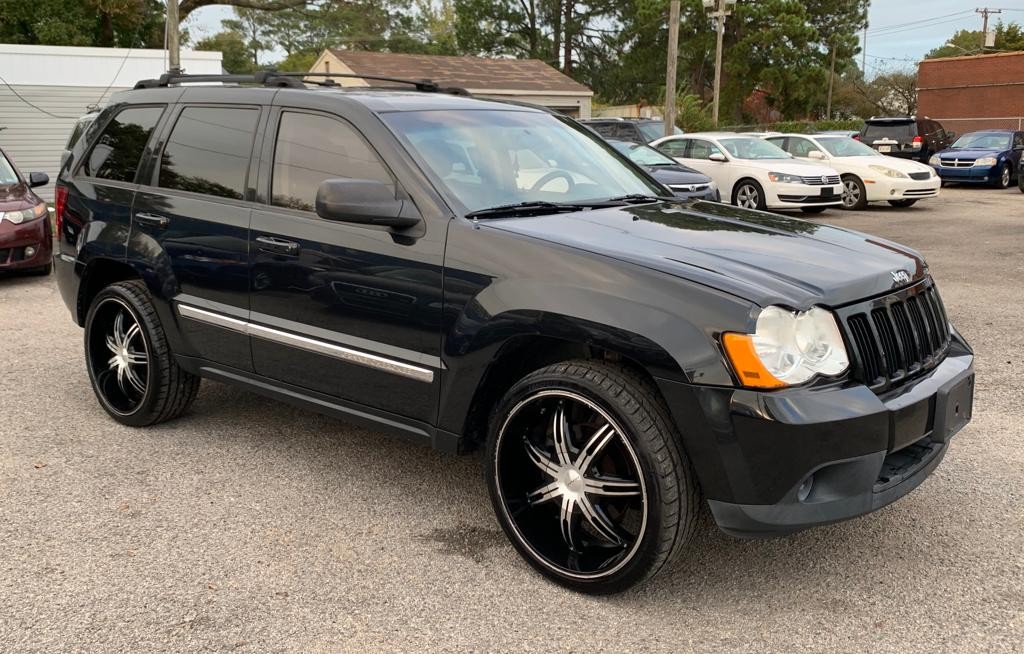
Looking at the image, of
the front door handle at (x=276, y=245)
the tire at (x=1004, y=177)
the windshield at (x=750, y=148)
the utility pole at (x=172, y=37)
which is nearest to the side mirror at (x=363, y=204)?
the front door handle at (x=276, y=245)

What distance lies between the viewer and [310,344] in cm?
406

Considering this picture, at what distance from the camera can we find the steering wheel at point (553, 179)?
4163 millimetres

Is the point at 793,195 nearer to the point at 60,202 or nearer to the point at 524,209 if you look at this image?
the point at 60,202

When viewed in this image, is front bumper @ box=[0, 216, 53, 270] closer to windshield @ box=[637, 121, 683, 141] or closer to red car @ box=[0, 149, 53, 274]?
red car @ box=[0, 149, 53, 274]

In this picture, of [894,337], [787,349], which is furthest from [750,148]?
[787,349]

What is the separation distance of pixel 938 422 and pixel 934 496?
1007 millimetres

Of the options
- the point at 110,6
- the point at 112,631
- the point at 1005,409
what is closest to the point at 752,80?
the point at 110,6

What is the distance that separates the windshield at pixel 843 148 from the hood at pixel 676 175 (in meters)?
5.38

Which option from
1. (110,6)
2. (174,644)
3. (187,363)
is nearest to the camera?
(174,644)

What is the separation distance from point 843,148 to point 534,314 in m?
17.6

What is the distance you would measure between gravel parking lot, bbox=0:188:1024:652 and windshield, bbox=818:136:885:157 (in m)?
14.8

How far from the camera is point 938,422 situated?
3289 mm

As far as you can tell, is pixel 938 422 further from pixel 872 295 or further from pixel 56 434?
pixel 56 434

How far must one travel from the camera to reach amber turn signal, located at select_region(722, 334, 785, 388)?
292cm
